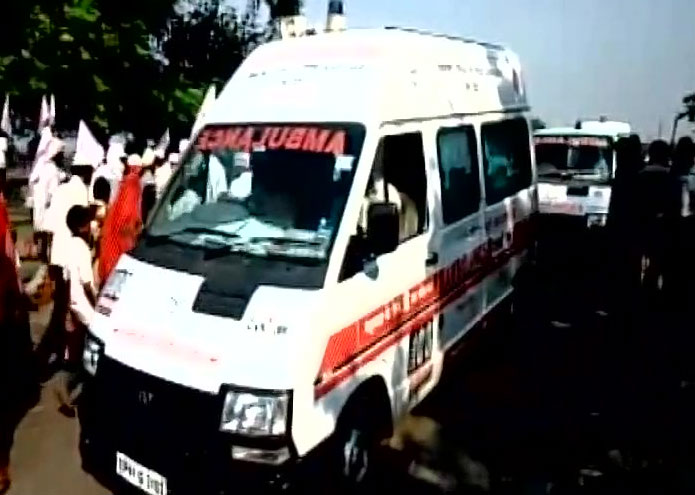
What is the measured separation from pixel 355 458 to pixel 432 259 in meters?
1.51

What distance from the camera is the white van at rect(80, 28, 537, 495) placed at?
12.5ft

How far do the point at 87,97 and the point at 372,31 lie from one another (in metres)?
13.6

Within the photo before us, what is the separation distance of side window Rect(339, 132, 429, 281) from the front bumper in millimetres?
1078

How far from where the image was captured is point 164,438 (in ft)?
12.7

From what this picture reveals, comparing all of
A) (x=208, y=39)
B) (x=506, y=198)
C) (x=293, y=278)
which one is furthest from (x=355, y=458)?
(x=208, y=39)

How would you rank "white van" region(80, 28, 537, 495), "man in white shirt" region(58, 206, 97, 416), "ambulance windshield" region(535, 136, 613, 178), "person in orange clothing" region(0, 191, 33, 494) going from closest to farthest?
"white van" region(80, 28, 537, 495), "person in orange clothing" region(0, 191, 33, 494), "man in white shirt" region(58, 206, 97, 416), "ambulance windshield" region(535, 136, 613, 178)

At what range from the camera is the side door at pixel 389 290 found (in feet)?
13.9

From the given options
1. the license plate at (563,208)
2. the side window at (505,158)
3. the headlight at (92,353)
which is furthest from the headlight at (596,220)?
the headlight at (92,353)

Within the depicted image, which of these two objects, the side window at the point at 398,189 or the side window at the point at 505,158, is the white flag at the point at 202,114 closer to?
the side window at the point at 398,189

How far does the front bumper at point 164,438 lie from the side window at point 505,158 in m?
3.61

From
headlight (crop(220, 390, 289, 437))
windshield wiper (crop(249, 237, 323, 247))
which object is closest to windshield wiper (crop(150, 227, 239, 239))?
windshield wiper (crop(249, 237, 323, 247))

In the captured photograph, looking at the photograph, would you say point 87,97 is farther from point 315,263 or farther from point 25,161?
point 315,263

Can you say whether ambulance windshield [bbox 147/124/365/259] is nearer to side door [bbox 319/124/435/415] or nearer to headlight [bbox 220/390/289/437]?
side door [bbox 319/124/435/415]

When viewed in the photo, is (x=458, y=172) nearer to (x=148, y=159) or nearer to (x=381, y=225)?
(x=381, y=225)
